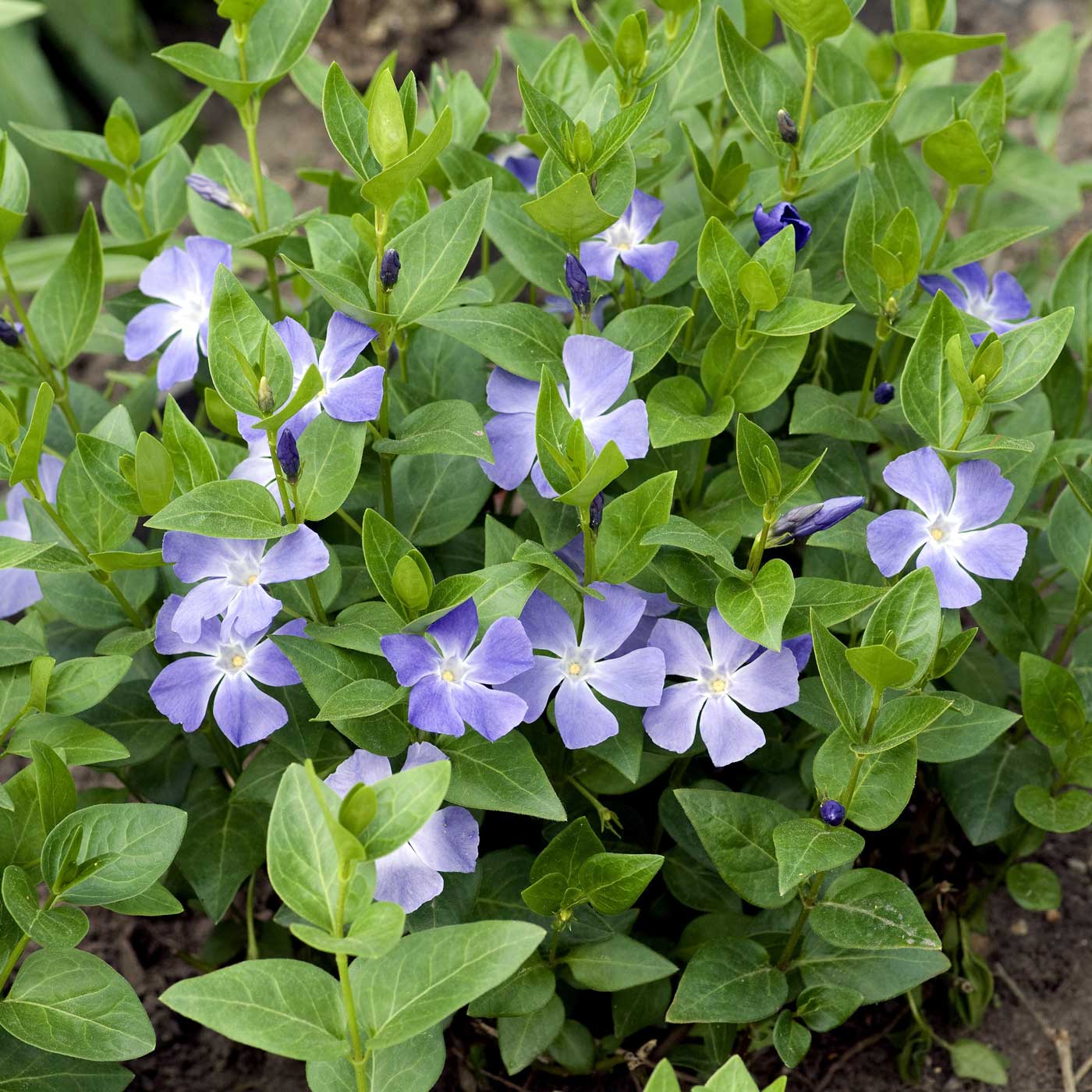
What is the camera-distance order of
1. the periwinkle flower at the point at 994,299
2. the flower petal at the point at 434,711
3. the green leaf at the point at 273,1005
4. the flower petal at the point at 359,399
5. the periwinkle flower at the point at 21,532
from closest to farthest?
the green leaf at the point at 273,1005, the flower petal at the point at 434,711, the flower petal at the point at 359,399, the periwinkle flower at the point at 21,532, the periwinkle flower at the point at 994,299

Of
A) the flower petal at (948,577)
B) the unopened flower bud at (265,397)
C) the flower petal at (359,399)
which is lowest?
the flower petal at (948,577)

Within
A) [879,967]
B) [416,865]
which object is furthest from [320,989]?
[879,967]

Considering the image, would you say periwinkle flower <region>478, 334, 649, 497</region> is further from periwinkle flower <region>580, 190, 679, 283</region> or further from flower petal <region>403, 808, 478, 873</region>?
flower petal <region>403, 808, 478, 873</region>

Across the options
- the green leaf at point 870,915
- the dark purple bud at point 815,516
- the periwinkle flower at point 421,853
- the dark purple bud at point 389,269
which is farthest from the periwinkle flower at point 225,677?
the green leaf at point 870,915

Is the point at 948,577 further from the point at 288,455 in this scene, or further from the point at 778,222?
the point at 288,455

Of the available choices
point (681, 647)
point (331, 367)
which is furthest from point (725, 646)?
point (331, 367)

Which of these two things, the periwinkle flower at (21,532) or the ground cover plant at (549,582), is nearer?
the ground cover plant at (549,582)

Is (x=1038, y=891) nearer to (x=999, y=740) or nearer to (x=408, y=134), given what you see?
(x=999, y=740)

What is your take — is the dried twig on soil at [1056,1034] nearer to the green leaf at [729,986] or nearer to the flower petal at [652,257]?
the green leaf at [729,986]
